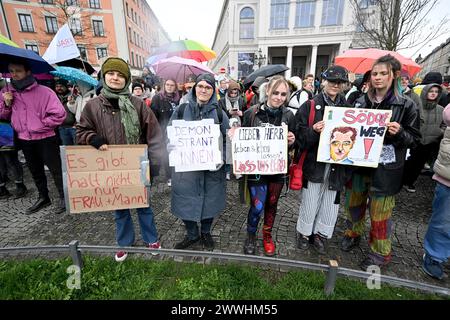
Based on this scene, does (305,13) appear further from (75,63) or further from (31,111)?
(31,111)

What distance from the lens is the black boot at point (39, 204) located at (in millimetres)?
4043

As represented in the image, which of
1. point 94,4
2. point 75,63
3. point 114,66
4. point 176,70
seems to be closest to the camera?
point 114,66

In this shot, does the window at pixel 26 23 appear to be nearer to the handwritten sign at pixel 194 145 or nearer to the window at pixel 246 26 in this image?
the window at pixel 246 26

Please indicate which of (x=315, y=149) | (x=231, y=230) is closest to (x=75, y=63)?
(x=231, y=230)

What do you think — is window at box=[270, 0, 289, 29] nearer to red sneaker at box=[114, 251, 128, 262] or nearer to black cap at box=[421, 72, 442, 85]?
black cap at box=[421, 72, 442, 85]

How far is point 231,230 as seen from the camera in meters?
3.58

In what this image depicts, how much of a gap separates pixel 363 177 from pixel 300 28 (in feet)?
142

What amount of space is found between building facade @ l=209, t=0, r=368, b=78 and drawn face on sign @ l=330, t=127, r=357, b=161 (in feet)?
105

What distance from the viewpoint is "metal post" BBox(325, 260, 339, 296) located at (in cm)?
199

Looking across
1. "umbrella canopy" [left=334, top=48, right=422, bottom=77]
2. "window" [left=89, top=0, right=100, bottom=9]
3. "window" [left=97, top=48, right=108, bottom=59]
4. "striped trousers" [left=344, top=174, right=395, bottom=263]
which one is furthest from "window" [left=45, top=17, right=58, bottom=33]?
"striped trousers" [left=344, top=174, right=395, bottom=263]

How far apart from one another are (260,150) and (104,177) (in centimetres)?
166

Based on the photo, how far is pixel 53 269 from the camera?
2660mm

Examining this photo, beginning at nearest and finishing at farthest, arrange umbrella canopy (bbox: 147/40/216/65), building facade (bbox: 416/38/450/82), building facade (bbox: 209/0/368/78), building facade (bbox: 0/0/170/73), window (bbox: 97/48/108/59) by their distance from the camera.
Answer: umbrella canopy (bbox: 147/40/216/65), building facade (bbox: 0/0/170/73), window (bbox: 97/48/108/59), building facade (bbox: 209/0/368/78), building facade (bbox: 416/38/450/82)

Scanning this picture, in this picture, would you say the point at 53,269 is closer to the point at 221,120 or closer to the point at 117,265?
the point at 117,265
